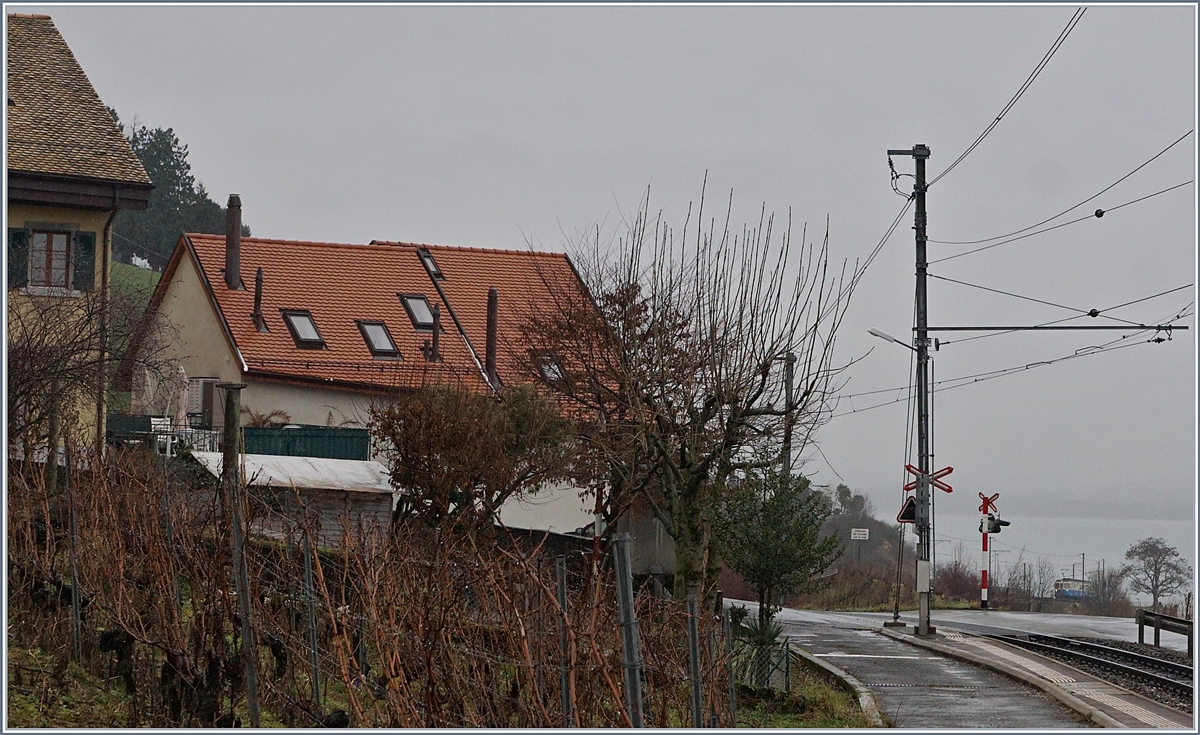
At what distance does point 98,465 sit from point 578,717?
19.7ft

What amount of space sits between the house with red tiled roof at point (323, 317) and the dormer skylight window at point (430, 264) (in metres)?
0.04

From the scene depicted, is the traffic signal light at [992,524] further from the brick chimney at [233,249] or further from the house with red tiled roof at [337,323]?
the brick chimney at [233,249]

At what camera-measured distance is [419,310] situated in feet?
130

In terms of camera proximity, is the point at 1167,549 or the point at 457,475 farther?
the point at 1167,549

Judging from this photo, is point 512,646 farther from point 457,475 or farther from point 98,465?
point 457,475

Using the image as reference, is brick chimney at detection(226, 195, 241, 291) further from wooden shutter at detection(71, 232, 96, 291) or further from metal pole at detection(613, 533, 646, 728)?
metal pole at detection(613, 533, 646, 728)

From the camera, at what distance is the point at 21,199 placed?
2347cm

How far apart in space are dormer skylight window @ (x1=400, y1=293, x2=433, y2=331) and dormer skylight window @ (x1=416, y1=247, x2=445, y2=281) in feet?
5.60

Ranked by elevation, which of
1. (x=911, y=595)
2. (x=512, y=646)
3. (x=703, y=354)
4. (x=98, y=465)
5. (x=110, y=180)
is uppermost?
(x=110, y=180)

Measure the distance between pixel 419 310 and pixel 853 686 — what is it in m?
25.8

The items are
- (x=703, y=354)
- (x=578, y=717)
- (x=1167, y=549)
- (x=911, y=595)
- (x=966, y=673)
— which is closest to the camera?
(x=578, y=717)

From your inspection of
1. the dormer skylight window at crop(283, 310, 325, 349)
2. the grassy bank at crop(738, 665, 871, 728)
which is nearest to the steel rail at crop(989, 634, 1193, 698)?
the grassy bank at crop(738, 665, 871, 728)

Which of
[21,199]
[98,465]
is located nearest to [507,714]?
[98,465]

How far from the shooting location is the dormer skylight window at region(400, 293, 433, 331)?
38.8 m
